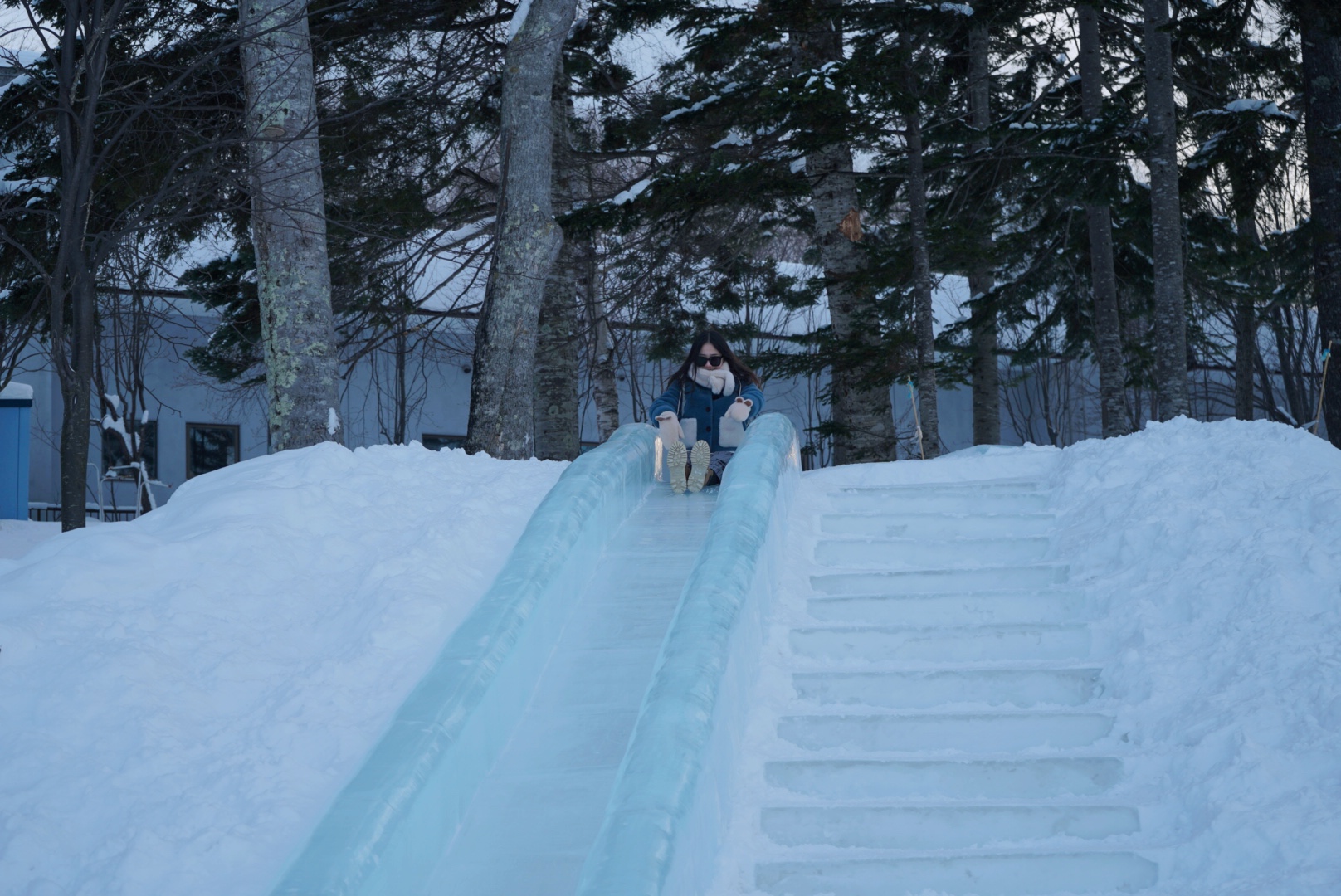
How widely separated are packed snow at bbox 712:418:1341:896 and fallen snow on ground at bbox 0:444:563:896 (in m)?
1.69

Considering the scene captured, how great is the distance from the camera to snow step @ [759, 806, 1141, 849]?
14.0 feet

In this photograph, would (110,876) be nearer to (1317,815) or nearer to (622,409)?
(1317,815)

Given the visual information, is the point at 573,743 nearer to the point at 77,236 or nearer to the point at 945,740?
the point at 945,740

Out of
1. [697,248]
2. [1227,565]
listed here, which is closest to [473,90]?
[697,248]

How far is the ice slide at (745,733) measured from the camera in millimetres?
3963

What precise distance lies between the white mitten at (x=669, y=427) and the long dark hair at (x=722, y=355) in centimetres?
32

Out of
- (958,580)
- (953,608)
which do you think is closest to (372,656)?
(953,608)

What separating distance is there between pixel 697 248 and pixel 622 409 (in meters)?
10.8

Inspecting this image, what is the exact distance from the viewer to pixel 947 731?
4914 millimetres

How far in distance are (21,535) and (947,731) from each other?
11311 millimetres

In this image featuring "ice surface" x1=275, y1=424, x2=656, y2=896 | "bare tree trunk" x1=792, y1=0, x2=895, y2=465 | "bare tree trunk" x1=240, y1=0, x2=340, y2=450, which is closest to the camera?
"ice surface" x1=275, y1=424, x2=656, y2=896

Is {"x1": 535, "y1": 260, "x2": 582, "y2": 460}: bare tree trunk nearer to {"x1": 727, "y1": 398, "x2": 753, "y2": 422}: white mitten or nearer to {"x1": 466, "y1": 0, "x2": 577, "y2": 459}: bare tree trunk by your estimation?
{"x1": 466, "y1": 0, "x2": 577, "y2": 459}: bare tree trunk

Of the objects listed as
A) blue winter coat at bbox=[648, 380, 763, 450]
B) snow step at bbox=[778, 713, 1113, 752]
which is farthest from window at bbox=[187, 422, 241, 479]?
snow step at bbox=[778, 713, 1113, 752]

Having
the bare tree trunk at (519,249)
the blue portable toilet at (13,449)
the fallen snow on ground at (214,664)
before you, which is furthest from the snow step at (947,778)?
the blue portable toilet at (13,449)
